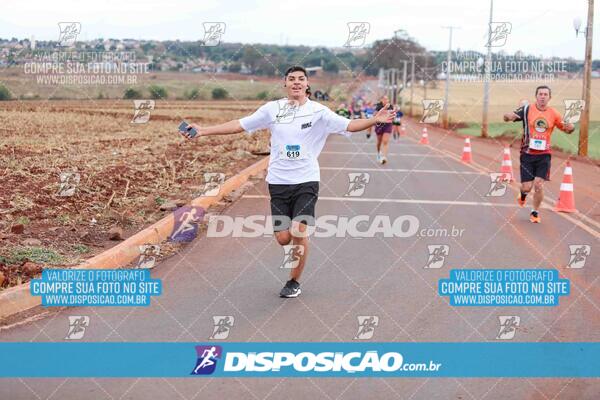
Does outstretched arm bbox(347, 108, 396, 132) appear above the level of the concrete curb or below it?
above

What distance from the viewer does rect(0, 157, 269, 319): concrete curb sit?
6.87 meters

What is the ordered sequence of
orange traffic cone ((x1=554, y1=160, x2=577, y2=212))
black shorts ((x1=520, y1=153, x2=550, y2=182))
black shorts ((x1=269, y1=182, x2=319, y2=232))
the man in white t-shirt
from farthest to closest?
orange traffic cone ((x1=554, y1=160, x2=577, y2=212)) → black shorts ((x1=520, y1=153, x2=550, y2=182)) → black shorts ((x1=269, y1=182, x2=319, y2=232)) → the man in white t-shirt

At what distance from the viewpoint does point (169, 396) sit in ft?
16.8

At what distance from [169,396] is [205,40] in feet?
32.9

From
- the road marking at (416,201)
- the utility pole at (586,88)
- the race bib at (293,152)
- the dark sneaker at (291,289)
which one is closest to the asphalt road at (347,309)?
the dark sneaker at (291,289)

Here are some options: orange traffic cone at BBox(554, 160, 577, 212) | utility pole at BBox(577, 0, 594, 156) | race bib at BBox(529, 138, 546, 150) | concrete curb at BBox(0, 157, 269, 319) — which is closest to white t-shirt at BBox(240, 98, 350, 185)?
concrete curb at BBox(0, 157, 269, 319)

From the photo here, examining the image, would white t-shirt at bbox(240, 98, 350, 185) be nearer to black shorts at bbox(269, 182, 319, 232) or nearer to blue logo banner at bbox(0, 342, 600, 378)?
black shorts at bbox(269, 182, 319, 232)

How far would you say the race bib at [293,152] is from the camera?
7.56m

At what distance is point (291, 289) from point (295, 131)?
4.57 ft

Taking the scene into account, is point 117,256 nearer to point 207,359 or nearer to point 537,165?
point 207,359

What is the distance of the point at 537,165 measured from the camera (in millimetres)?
12594

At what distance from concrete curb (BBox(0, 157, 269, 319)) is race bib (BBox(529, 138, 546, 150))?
475 centimetres

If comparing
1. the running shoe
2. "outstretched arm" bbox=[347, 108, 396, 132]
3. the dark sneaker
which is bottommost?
the running shoe

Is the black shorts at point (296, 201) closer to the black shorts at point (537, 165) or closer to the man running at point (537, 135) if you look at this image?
the man running at point (537, 135)
